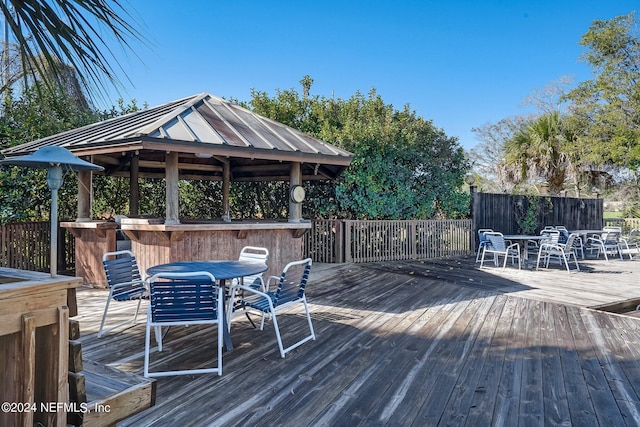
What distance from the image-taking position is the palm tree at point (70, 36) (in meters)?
1.44

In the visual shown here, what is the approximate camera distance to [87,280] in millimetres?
6508

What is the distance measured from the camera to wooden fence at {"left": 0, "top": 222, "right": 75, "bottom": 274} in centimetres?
694

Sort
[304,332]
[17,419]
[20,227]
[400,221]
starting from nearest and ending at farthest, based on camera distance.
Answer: [17,419], [304,332], [20,227], [400,221]

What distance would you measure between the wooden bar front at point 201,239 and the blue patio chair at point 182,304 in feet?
7.92

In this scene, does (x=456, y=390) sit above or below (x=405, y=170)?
below

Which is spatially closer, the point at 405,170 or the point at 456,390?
the point at 456,390

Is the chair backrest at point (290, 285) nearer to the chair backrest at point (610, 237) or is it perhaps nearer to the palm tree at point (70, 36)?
the palm tree at point (70, 36)

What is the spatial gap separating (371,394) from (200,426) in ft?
3.93

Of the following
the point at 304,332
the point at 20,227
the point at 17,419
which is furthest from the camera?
the point at 20,227

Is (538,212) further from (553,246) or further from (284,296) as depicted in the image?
(284,296)

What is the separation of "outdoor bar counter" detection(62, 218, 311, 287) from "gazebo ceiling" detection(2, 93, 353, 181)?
1.08 m

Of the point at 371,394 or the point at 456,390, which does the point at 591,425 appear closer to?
the point at 456,390

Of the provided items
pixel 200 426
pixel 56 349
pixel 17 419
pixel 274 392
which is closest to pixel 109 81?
pixel 56 349

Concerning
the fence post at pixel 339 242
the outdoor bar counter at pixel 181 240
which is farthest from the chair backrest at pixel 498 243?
the outdoor bar counter at pixel 181 240
